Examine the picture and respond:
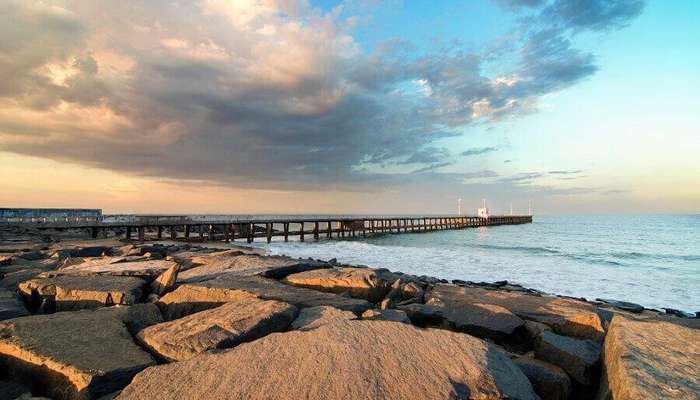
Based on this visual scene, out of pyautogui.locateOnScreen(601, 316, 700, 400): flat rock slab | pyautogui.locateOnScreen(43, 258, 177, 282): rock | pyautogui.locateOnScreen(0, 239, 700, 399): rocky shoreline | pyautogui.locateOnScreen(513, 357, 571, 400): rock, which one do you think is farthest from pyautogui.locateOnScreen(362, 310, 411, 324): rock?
pyautogui.locateOnScreen(43, 258, 177, 282): rock

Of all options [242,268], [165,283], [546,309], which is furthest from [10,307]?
[546,309]

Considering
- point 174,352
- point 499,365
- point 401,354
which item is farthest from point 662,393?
point 174,352

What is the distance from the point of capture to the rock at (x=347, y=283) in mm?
6328

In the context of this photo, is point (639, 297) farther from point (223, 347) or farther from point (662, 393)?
point (223, 347)

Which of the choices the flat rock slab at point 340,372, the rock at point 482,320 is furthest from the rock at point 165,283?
the rock at point 482,320

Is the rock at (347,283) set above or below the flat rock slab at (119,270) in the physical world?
below

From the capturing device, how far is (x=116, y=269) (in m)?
6.66

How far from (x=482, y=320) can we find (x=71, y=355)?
459 cm

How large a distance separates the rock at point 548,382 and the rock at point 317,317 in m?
1.84

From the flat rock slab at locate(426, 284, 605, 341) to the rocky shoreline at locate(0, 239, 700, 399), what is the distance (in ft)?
0.13

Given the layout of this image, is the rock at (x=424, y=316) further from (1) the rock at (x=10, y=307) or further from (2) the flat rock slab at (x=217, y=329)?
(1) the rock at (x=10, y=307)

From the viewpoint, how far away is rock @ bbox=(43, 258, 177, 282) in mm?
6188

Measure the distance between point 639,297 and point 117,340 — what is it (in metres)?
15.5

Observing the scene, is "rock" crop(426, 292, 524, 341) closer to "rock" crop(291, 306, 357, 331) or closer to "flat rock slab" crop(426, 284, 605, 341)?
"flat rock slab" crop(426, 284, 605, 341)
